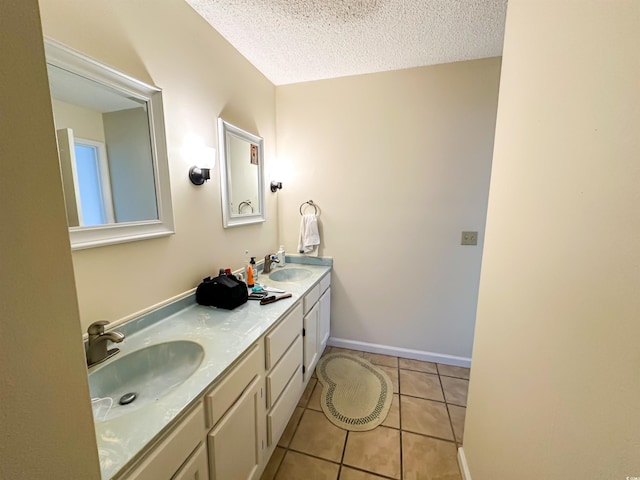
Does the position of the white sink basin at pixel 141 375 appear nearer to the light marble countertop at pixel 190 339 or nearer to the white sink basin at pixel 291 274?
the light marble countertop at pixel 190 339

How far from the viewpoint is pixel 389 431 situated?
1.67 metres

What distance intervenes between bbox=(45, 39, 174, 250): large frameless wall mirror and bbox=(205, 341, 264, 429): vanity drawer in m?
0.75

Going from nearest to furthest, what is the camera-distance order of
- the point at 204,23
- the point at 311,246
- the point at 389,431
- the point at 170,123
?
the point at 170,123 → the point at 204,23 → the point at 389,431 → the point at 311,246

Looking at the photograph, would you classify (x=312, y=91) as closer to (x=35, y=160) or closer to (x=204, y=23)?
(x=204, y=23)

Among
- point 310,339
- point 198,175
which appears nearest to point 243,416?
point 310,339

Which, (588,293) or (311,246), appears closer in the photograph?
(588,293)

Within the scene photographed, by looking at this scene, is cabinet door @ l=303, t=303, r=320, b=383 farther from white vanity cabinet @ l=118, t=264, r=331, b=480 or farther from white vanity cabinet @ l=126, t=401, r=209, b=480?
white vanity cabinet @ l=126, t=401, r=209, b=480

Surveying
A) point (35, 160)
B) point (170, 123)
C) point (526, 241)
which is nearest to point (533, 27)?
point (526, 241)

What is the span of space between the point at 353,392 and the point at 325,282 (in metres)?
0.90

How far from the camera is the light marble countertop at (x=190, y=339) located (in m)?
0.67

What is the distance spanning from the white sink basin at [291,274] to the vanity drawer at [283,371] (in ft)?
2.23

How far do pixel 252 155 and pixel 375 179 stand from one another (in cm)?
108

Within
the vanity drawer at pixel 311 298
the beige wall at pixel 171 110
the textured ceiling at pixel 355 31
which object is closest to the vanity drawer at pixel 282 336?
the vanity drawer at pixel 311 298

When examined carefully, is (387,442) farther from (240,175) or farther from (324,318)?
(240,175)
